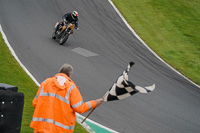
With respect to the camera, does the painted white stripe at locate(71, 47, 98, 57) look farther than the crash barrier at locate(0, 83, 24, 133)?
Yes

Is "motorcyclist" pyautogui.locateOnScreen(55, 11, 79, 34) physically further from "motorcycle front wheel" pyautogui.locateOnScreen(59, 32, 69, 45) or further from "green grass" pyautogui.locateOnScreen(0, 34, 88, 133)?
"green grass" pyautogui.locateOnScreen(0, 34, 88, 133)

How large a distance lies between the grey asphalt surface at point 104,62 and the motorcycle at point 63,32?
307 mm

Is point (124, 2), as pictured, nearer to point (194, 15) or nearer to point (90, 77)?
point (194, 15)

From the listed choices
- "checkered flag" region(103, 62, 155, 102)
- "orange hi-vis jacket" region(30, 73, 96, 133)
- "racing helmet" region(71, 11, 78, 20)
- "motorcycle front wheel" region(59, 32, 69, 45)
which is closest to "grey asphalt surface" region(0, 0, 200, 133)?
"motorcycle front wheel" region(59, 32, 69, 45)

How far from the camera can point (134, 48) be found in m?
17.5

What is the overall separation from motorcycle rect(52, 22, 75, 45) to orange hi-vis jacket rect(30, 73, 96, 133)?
1170 centimetres

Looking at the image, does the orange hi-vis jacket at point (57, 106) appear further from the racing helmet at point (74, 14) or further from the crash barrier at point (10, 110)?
the racing helmet at point (74, 14)

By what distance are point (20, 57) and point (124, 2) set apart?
10.1m

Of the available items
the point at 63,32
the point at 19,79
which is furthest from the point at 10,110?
the point at 63,32

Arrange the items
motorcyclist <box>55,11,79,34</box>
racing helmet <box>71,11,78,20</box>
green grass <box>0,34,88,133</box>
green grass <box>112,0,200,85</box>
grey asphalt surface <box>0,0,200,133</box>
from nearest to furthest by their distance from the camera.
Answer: green grass <box>0,34,88,133</box>, grey asphalt surface <box>0,0,200,133</box>, green grass <box>112,0,200,85</box>, racing helmet <box>71,11,78,20</box>, motorcyclist <box>55,11,79,34</box>

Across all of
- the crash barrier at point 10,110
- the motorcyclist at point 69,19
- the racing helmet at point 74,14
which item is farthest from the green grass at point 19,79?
the racing helmet at point 74,14

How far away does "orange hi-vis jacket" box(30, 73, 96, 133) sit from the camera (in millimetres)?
5312

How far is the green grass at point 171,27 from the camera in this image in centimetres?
1681

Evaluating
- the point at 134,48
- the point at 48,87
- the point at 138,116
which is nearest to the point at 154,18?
the point at 134,48
